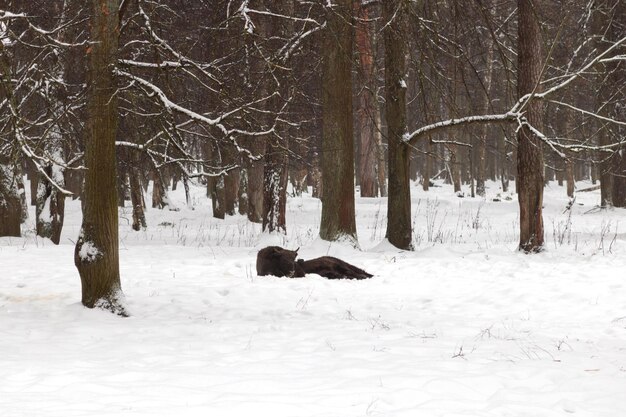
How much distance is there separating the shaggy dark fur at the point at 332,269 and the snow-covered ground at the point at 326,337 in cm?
25

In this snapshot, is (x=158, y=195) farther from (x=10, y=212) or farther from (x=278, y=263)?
(x=278, y=263)

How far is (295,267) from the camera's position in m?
9.58

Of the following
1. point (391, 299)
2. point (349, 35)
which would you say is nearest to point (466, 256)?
point (391, 299)

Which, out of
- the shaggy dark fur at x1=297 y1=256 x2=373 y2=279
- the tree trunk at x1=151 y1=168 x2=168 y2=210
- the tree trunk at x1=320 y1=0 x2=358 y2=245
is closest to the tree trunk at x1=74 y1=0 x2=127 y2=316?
the shaggy dark fur at x1=297 y1=256 x2=373 y2=279

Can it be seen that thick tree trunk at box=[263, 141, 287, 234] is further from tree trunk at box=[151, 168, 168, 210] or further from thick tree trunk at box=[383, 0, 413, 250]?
tree trunk at box=[151, 168, 168, 210]

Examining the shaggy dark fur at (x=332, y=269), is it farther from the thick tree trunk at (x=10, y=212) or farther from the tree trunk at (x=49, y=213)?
the thick tree trunk at (x=10, y=212)

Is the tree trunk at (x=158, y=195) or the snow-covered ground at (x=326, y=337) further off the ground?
the tree trunk at (x=158, y=195)

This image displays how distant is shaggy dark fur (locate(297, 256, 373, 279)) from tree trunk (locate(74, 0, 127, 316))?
3431mm

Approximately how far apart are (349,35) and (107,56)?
15.9 ft

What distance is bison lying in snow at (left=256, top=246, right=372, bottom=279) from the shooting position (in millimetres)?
9523

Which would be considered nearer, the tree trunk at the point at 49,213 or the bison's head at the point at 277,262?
the bison's head at the point at 277,262

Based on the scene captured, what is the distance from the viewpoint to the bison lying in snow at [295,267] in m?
9.52

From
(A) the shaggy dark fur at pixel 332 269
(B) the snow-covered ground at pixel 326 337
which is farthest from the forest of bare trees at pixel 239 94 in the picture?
(A) the shaggy dark fur at pixel 332 269

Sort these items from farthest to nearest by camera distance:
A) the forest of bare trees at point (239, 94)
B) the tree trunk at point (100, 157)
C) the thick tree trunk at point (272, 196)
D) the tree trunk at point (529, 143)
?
the thick tree trunk at point (272, 196)
the tree trunk at point (529, 143)
the forest of bare trees at point (239, 94)
the tree trunk at point (100, 157)
